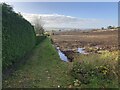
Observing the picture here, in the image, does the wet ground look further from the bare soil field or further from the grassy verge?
the grassy verge

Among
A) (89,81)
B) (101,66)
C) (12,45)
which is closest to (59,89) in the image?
(89,81)

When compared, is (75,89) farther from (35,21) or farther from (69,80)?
(35,21)

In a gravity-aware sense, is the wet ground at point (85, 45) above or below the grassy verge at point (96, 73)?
below

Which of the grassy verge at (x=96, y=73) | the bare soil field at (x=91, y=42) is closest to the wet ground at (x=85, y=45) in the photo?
the bare soil field at (x=91, y=42)

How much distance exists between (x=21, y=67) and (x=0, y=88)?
537 cm

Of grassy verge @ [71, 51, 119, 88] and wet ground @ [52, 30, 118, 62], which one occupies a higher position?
grassy verge @ [71, 51, 119, 88]

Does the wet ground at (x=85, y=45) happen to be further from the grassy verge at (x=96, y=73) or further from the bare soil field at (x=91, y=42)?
the grassy verge at (x=96, y=73)

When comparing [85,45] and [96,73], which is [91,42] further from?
[96,73]

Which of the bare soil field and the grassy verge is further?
the bare soil field

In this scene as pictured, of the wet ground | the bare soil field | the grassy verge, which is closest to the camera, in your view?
the grassy verge

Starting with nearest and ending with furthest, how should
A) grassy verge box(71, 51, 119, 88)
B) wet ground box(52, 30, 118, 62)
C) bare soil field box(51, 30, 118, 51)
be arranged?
grassy verge box(71, 51, 119, 88)
wet ground box(52, 30, 118, 62)
bare soil field box(51, 30, 118, 51)

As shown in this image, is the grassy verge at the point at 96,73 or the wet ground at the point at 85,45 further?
the wet ground at the point at 85,45

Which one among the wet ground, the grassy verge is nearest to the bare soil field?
the wet ground

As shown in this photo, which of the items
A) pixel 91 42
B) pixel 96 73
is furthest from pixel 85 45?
pixel 96 73
